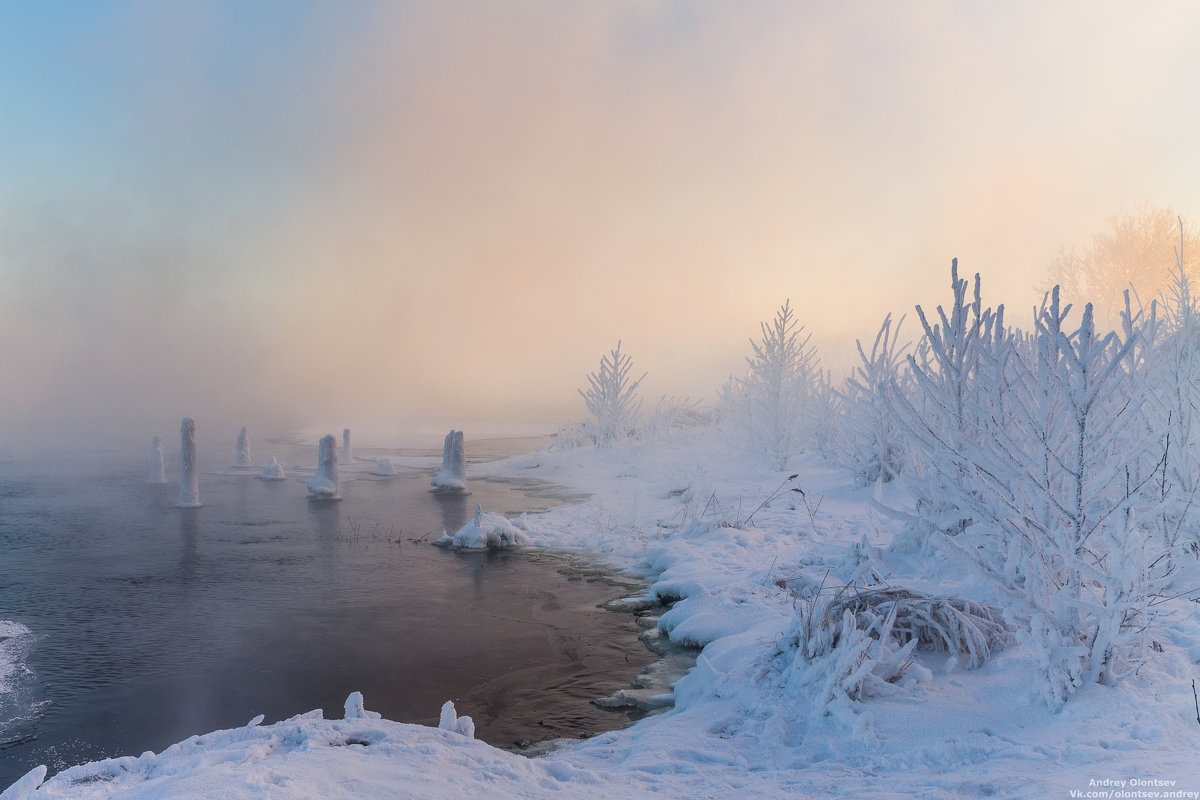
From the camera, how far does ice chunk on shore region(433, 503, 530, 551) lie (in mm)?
11844

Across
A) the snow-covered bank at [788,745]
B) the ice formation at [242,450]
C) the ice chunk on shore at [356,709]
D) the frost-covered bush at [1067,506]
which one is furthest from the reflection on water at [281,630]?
the ice formation at [242,450]

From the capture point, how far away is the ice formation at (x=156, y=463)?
21283mm

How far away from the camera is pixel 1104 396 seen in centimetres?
394

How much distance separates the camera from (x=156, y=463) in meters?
21.5

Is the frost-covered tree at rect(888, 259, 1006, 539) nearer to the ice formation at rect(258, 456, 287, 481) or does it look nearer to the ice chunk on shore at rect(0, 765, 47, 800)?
the ice chunk on shore at rect(0, 765, 47, 800)

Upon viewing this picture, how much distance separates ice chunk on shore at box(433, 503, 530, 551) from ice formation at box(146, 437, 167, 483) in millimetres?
14266

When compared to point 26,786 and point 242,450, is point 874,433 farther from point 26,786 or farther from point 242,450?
point 242,450

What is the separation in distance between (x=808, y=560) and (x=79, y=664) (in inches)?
316

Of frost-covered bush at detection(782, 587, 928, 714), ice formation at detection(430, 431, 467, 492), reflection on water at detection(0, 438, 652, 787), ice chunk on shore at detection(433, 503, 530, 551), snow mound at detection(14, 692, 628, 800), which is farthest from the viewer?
ice formation at detection(430, 431, 467, 492)

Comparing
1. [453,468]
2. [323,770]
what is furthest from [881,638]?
[453,468]

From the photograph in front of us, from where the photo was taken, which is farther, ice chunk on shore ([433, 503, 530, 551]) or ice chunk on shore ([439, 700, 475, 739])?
ice chunk on shore ([433, 503, 530, 551])

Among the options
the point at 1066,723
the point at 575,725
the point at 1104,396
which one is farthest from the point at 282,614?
the point at 1104,396

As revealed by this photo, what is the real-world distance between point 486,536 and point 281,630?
441 centimetres

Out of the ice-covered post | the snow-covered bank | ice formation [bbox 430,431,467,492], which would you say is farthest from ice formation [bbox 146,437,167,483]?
the snow-covered bank
